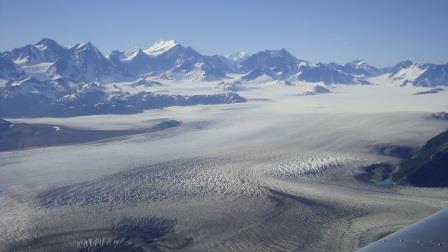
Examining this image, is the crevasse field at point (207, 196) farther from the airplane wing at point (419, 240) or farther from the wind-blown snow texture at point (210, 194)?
the airplane wing at point (419, 240)

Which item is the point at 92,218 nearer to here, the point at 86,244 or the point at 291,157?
the point at 86,244

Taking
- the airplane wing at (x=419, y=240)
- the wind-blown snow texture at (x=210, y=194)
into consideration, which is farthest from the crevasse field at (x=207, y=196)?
the airplane wing at (x=419, y=240)

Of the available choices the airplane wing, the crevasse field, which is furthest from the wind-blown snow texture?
the airplane wing

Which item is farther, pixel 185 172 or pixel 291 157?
pixel 291 157

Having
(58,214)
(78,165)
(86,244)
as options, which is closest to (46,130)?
(78,165)

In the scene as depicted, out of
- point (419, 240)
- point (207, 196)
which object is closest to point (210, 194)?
point (207, 196)

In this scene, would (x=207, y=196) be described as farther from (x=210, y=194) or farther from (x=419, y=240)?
(x=419, y=240)

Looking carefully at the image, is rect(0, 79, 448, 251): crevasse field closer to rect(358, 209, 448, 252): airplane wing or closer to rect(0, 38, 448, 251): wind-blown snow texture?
rect(0, 38, 448, 251): wind-blown snow texture
